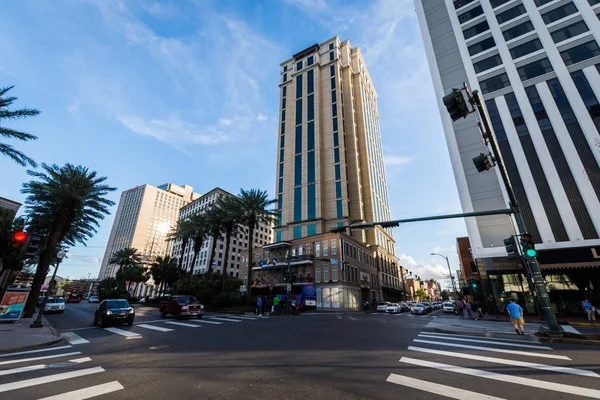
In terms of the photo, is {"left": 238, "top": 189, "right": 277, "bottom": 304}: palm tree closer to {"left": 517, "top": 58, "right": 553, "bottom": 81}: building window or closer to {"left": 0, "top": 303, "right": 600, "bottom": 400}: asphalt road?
{"left": 0, "top": 303, "right": 600, "bottom": 400}: asphalt road

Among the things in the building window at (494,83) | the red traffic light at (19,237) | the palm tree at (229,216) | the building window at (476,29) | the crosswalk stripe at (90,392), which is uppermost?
the building window at (476,29)

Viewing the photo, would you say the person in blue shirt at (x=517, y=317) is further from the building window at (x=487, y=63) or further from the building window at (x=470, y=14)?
the building window at (x=470, y=14)

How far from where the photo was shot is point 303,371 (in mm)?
6125

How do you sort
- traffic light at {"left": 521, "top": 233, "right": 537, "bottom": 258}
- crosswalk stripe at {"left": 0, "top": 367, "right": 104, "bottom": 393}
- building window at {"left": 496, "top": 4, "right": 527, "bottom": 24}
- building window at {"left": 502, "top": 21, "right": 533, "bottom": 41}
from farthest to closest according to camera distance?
building window at {"left": 496, "top": 4, "right": 527, "bottom": 24} → building window at {"left": 502, "top": 21, "right": 533, "bottom": 41} → traffic light at {"left": 521, "top": 233, "right": 537, "bottom": 258} → crosswalk stripe at {"left": 0, "top": 367, "right": 104, "bottom": 393}

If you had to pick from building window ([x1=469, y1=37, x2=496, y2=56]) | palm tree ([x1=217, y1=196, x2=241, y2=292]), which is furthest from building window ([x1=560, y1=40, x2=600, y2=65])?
palm tree ([x1=217, y1=196, x2=241, y2=292])

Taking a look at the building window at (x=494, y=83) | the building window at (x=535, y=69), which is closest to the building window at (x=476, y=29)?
the building window at (x=494, y=83)

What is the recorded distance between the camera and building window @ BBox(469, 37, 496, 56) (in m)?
34.4

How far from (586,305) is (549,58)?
27565 mm

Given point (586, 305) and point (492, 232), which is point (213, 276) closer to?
point (492, 232)

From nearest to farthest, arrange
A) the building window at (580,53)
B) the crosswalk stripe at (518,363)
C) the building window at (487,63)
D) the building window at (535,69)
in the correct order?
the crosswalk stripe at (518,363), the building window at (580,53), the building window at (535,69), the building window at (487,63)

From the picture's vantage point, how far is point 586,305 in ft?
64.2

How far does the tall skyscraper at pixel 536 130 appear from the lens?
2453 cm

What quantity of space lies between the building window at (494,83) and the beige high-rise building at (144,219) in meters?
154

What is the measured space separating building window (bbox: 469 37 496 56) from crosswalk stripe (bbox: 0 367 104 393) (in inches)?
1868
